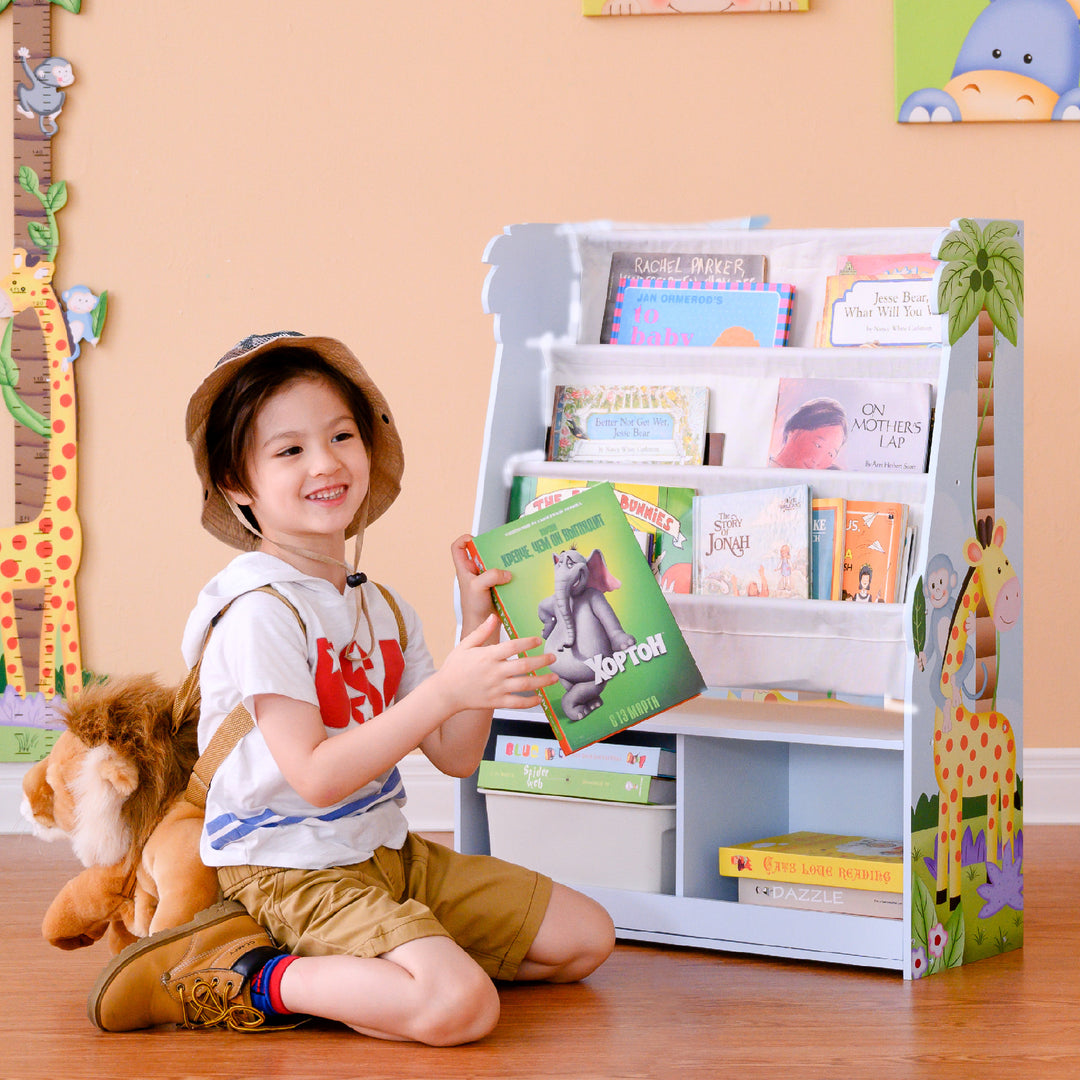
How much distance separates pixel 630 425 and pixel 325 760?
0.80m

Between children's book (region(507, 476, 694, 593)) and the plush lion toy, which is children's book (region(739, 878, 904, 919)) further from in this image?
the plush lion toy

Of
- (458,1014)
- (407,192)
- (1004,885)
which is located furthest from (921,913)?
(407,192)

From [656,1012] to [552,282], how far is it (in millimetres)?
1098

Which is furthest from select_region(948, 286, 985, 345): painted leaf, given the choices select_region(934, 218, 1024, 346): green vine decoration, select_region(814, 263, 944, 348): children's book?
select_region(814, 263, 944, 348): children's book

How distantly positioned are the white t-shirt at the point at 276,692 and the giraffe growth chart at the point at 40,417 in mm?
1087

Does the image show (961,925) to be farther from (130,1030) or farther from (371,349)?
(371,349)

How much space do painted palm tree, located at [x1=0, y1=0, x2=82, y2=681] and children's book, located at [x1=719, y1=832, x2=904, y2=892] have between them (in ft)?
4.85

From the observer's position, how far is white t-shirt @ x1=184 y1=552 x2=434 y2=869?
58.7 inches

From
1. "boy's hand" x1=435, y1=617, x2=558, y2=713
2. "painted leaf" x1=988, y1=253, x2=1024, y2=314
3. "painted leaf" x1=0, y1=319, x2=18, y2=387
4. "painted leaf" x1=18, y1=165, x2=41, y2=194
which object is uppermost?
"painted leaf" x1=18, y1=165, x2=41, y2=194

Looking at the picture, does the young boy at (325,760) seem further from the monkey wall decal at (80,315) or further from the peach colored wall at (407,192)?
the monkey wall decal at (80,315)

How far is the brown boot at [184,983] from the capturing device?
4.78ft

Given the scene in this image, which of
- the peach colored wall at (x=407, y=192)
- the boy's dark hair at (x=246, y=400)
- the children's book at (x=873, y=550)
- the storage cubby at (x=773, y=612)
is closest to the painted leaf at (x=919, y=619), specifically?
the storage cubby at (x=773, y=612)

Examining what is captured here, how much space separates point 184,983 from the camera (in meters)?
1.47

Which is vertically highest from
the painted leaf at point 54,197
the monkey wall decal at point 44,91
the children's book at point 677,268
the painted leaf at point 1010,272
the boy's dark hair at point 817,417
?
the monkey wall decal at point 44,91
